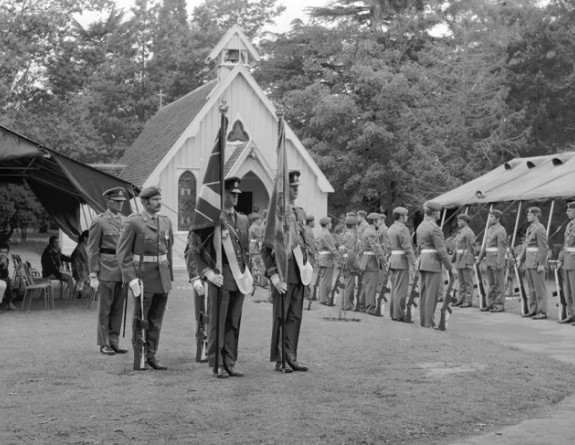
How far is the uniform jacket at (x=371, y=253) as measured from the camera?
17875 millimetres

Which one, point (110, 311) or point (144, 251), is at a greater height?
point (144, 251)

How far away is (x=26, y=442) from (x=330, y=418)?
2.51 meters

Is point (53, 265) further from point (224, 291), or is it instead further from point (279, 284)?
point (279, 284)


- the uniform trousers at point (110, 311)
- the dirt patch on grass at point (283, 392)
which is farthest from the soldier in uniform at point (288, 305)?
the uniform trousers at point (110, 311)

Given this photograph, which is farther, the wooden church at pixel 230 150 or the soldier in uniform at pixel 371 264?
the wooden church at pixel 230 150

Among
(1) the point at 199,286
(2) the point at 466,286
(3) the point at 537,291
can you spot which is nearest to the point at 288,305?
(1) the point at 199,286

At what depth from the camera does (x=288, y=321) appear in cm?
1006

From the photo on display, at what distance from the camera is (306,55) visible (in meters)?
41.8

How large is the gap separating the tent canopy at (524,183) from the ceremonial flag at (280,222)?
11.2 m

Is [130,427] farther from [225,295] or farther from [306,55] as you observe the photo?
[306,55]

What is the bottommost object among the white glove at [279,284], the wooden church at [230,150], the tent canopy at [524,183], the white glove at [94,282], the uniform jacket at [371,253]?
the white glove at [94,282]

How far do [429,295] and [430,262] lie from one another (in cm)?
56

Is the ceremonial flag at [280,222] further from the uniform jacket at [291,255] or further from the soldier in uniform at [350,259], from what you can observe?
the soldier in uniform at [350,259]

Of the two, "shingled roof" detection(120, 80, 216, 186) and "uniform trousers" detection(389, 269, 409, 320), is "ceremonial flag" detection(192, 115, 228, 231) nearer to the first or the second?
"uniform trousers" detection(389, 269, 409, 320)
